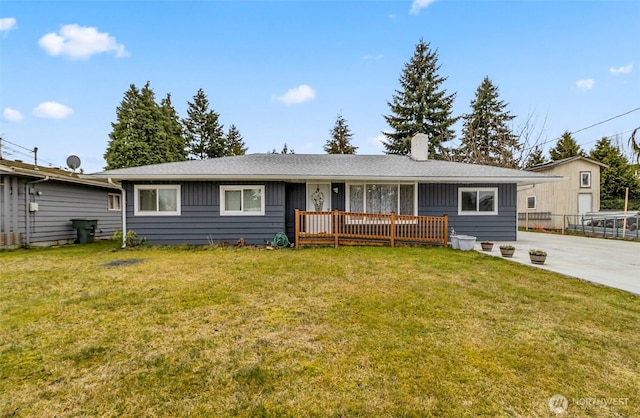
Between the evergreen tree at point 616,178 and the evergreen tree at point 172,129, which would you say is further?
the evergreen tree at point 172,129

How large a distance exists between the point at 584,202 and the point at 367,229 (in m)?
16.0

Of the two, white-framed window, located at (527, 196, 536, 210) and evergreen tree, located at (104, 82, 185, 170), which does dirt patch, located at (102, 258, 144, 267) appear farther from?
white-framed window, located at (527, 196, 536, 210)

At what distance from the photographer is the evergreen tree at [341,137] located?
2877cm

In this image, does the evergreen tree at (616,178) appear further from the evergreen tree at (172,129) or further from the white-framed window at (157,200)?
the evergreen tree at (172,129)

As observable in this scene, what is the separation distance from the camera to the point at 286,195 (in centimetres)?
998

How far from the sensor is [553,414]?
179 cm

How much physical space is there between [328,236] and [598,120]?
19382 mm

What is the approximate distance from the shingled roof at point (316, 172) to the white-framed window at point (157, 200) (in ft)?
1.78

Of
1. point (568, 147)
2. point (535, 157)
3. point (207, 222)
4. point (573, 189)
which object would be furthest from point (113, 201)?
point (568, 147)

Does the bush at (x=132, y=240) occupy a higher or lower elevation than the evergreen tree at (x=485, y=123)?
lower

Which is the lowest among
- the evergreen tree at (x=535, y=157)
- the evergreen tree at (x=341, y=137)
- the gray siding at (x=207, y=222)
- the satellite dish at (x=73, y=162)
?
the gray siding at (x=207, y=222)

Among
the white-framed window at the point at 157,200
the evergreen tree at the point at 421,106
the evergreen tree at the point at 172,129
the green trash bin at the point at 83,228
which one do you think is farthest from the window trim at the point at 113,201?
the evergreen tree at the point at 421,106

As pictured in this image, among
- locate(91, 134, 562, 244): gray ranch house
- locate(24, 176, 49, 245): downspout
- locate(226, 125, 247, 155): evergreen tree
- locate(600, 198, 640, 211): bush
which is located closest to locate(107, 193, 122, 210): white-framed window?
locate(24, 176, 49, 245): downspout

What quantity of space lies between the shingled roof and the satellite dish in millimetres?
4711
